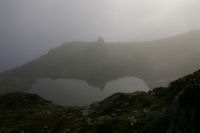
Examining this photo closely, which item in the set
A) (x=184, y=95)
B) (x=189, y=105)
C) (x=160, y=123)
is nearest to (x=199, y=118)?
(x=189, y=105)

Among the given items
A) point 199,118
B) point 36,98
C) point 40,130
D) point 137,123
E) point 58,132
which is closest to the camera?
point 199,118

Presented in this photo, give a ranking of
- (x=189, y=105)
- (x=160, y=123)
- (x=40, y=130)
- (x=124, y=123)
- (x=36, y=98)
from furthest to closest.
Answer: (x=36, y=98)
(x=40, y=130)
(x=124, y=123)
(x=160, y=123)
(x=189, y=105)

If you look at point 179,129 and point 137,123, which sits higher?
point 179,129

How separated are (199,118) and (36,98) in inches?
3654

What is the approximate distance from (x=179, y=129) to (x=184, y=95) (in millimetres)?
2991

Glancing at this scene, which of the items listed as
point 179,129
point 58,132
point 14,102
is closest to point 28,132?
point 58,132

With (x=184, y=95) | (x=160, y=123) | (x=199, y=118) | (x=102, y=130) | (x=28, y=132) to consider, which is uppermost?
(x=184, y=95)

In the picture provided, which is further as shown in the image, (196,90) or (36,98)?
(36,98)

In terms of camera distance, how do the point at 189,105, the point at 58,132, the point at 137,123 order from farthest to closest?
the point at 58,132
the point at 137,123
the point at 189,105

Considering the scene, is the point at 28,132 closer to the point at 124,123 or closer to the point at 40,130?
the point at 40,130

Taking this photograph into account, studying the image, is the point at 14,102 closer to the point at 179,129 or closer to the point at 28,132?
the point at 28,132

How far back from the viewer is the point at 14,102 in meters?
83.8

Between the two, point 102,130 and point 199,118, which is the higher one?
point 199,118

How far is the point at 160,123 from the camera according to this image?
60.3 ft
